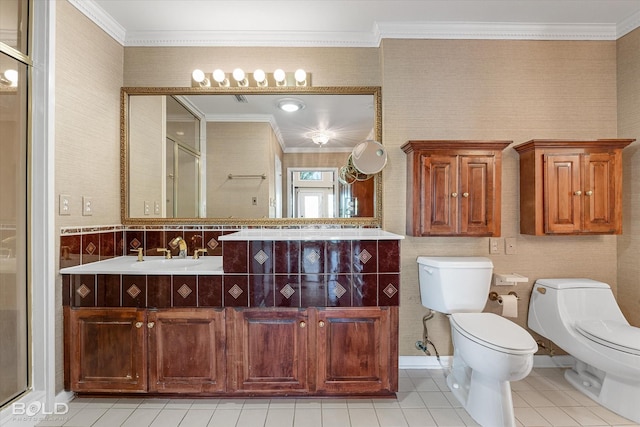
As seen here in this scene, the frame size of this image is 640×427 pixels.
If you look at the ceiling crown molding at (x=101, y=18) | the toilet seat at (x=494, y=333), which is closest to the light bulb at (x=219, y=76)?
the ceiling crown molding at (x=101, y=18)

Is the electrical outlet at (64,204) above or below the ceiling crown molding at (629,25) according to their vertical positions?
below

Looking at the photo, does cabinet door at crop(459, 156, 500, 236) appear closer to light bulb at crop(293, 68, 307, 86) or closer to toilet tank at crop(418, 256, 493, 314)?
toilet tank at crop(418, 256, 493, 314)

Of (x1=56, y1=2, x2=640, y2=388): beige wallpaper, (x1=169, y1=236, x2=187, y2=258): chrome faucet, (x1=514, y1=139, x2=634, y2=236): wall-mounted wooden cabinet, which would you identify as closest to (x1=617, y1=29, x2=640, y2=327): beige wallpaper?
(x1=56, y1=2, x2=640, y2=388): beige wallpaper

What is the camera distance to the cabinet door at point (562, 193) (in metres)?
2.05

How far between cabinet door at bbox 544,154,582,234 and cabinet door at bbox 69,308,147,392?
2.60 m

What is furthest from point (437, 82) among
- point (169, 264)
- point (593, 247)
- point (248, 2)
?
point (169, 264)

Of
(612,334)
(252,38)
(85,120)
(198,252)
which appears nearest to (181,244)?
(198,252)

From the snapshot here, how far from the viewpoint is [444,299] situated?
197cm

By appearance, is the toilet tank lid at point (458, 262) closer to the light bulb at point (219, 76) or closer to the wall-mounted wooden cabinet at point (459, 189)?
the wall-mounted wooden cabinet at point (459, 189)

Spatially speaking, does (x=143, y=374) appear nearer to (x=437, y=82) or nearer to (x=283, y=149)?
(x=283, y=149)

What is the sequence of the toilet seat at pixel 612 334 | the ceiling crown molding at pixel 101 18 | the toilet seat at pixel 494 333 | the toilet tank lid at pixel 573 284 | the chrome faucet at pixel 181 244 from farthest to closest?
1. the chrome faucet at pixel 181 244
2. the toilet tank lid at pixel 573 284
3. the ceiling crown molding at pixel 101 18
4. the toilet seat at pixel 612 334
5. the toilet seat at pixel 494 333

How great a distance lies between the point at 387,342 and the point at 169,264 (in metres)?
1.50

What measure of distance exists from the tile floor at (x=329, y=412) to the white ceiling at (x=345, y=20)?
2.38 meters

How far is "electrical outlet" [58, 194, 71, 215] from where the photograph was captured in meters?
1.78
